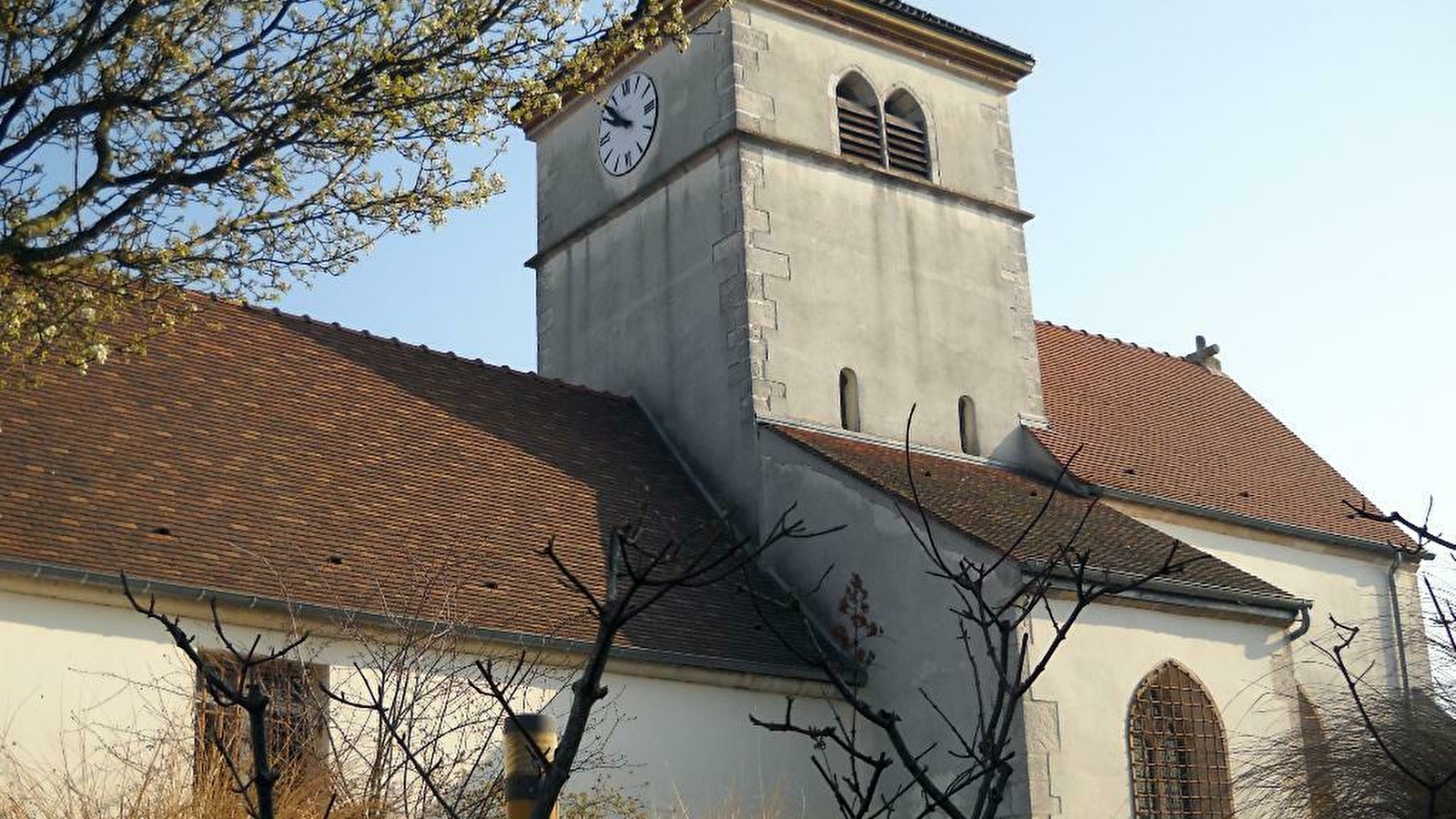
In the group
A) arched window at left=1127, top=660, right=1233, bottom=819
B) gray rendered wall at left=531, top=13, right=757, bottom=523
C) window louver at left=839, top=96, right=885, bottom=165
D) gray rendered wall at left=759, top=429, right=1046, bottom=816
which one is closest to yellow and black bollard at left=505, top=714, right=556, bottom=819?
gray rendered wall at left=759, top=429, right=1046, bottom=816

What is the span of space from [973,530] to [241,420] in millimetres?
6388

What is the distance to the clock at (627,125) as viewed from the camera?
20.0m

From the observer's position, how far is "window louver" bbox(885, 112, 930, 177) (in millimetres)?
19844

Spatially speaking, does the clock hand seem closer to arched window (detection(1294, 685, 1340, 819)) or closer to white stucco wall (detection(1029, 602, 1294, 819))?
white stucco wall (detection(1029, 602, 1294, 819))

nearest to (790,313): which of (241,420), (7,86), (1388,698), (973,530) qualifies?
(973,530)

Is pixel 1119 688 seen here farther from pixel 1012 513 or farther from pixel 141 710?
pixel 141 710

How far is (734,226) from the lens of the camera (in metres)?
18.2

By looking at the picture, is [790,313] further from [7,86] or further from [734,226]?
[7,86]

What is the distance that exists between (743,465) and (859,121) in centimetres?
463

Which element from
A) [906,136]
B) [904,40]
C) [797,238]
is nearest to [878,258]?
[797,238]

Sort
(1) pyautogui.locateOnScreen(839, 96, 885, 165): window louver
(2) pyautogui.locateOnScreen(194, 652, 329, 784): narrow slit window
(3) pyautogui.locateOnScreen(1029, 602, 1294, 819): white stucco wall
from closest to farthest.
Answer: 1. (2) pyautogui.locateOnScreen(194, 652, 329, 784): narrow slit window
2. (3) pyautogui.locateOnScreen(1029, 602, 1294, 819): white stucco wall
3. (1) pyautogui.locateOnScreen(839, 96, 885, 165): window louver

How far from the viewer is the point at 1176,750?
601 inches

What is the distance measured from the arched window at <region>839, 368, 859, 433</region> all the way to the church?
56 mm

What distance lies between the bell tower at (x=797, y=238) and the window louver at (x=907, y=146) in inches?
1.2
